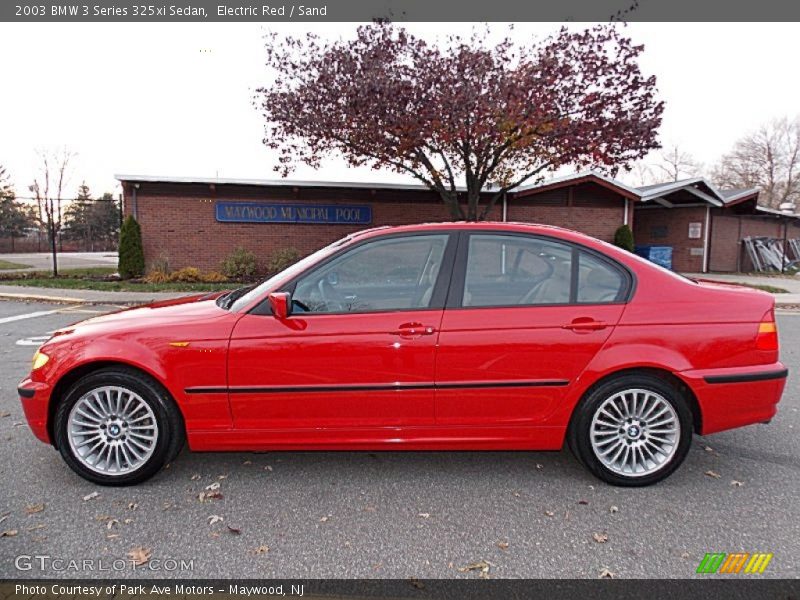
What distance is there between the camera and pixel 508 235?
3.21 meters

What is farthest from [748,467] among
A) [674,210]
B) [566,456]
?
[674,210]

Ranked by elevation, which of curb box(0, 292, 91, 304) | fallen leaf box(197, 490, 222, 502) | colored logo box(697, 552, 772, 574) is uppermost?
curb box(0, 292, 91, 304)

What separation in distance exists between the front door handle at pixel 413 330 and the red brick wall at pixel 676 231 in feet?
68.4

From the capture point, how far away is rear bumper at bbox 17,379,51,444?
2998 mm

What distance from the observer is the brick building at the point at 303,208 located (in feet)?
50.2

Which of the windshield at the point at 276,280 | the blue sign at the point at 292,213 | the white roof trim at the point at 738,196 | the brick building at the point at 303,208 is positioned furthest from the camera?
the white roof trim at the point at 738,196

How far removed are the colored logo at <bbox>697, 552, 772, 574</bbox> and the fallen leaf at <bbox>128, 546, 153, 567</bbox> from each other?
8.59 feet

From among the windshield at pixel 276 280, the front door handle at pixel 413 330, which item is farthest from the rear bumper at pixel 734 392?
the windshield at pixel 276 280

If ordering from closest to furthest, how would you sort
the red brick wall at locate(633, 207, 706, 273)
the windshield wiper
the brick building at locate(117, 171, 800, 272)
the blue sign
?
the windshield wiper < the brick building at locate(117, 171, 800, 272) < the blue sign < the red brick wall at locate(633, 207, 706, 273)

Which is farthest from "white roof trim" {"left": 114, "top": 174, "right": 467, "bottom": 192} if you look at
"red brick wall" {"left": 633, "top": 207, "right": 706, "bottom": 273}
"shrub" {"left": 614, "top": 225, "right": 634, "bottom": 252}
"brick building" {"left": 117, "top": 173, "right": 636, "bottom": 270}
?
"red brick wall" {"left": 633, "top": 207, "right": 706, "bottom": 273}

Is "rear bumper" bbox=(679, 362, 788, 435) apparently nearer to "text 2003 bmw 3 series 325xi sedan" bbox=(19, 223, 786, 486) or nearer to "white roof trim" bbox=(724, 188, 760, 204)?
"text 2003 bmw 3 series 325xi sedan" bbox=(19, 223, 786, 486)

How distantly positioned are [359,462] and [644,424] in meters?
1.87

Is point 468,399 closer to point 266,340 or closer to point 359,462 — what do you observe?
point 359,462

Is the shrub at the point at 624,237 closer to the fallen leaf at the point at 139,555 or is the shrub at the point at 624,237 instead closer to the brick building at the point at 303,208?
the brick building at the point at 303,208
